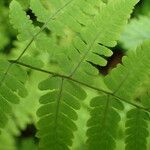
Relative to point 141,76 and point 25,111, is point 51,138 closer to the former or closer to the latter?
point 141,76

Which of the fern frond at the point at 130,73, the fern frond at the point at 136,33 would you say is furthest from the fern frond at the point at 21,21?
the fern frond at the point at 136,33

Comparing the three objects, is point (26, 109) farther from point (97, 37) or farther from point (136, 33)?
point (97, 37)

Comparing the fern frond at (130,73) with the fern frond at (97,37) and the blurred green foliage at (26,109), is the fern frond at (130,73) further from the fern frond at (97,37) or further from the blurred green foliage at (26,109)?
the blurred green foliage at (26,109)

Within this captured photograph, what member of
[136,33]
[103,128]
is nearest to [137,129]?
[103,128]

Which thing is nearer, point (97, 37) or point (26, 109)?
point (97, 37)

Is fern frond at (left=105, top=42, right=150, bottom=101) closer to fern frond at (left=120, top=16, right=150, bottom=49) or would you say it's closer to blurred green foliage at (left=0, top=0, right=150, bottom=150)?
blurred green foliage at (left=0, top=0, right=150, bottom=150)

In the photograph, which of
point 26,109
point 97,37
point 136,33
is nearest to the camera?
point 97,37

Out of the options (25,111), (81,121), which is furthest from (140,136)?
(25,111)
